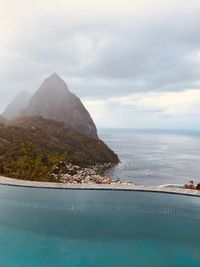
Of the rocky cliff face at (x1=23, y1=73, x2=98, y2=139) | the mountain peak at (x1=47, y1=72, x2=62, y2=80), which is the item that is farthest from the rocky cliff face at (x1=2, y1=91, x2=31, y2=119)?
the rocky cliff face at (x1=23, y1=73, x2=98, y2=139)

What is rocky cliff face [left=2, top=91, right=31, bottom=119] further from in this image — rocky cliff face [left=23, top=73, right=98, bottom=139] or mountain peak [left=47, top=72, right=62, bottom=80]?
rocky cliff face [left=23, top=73, right=98, bottom=139]

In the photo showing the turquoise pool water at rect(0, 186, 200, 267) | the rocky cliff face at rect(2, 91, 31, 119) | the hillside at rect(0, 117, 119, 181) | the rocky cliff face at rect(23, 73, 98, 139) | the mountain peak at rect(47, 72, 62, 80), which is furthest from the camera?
the rocky cliff face at rect(2, 91, 31, 119)

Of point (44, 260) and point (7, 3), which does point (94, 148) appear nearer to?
point (7, 3)

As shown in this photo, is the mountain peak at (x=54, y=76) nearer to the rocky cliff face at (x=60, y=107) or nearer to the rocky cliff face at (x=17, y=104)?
the rocky cliff face at (x=60, y=107)

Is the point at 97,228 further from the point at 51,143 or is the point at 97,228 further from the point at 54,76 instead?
the point at 54,76

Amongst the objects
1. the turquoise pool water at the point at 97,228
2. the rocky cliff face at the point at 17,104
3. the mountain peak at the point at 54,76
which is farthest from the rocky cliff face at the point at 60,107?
the turquoise pool water at the point at 97,228

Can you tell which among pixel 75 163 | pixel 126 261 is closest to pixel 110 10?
pixel 126 261
